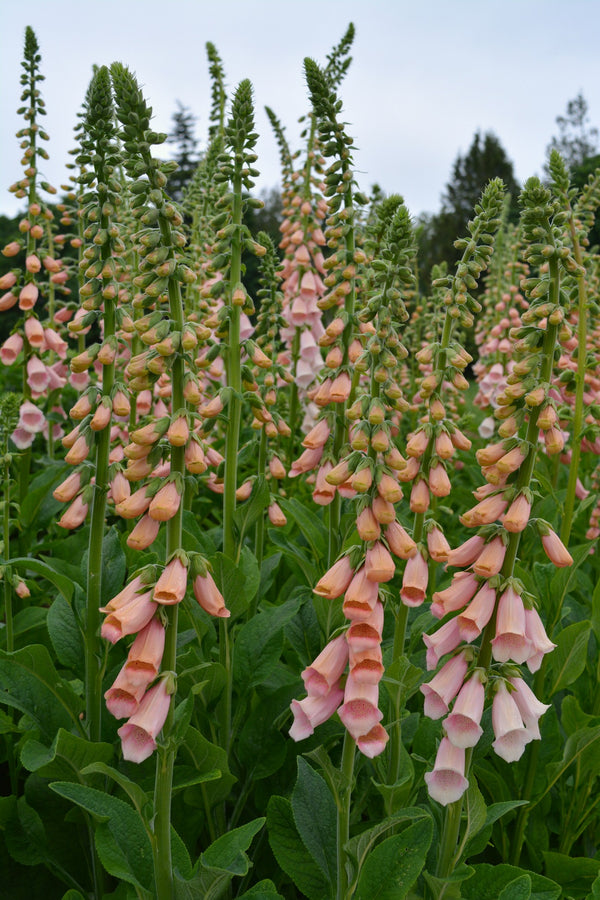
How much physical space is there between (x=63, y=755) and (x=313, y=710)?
0.90 metres

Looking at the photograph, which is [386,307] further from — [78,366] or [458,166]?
[458,166]

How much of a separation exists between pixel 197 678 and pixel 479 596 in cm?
115

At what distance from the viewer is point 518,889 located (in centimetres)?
202

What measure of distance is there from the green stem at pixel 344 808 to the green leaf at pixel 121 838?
1.83 feet

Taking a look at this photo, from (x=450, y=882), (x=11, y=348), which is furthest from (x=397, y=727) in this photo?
(x=11, y=348)

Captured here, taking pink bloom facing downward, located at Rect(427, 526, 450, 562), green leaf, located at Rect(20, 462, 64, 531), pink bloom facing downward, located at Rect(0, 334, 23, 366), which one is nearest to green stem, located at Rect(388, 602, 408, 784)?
pink bloom facing downward, located at Rect(427, 526, 450, 562)

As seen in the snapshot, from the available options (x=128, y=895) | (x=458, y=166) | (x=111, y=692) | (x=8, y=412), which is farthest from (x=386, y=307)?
(x=458, y=166)

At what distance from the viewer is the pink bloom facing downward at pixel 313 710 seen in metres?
1.88

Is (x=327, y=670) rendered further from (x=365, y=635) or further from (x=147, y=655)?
(x=147, y=655)

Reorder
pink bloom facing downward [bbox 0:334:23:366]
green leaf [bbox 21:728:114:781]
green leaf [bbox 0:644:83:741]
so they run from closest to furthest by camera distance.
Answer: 1. green leaf [bbox 21:728:114:781]
2. green leaf [bbox 0:644:83:741]
3. pink bloom facing downward [bbox 0:334:23:366]

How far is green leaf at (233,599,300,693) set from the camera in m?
2.87

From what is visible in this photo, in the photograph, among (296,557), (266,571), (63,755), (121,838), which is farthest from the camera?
(266,571)

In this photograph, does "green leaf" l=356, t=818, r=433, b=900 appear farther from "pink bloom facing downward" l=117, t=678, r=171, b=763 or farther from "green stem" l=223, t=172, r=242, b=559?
"green stem" l=223, t=172, r=242, b=559

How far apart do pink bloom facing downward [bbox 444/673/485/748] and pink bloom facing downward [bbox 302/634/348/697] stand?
0.32 m
